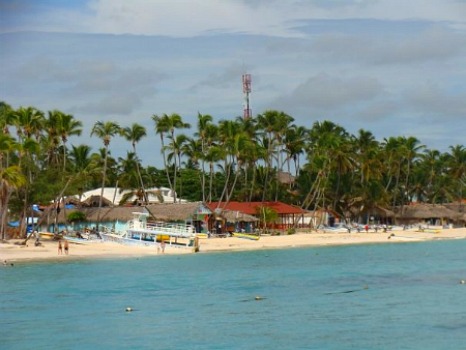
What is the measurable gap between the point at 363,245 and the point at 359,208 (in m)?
26.3

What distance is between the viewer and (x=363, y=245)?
7612cm

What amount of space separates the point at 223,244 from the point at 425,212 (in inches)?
1753

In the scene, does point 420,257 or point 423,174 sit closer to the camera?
point 420,257

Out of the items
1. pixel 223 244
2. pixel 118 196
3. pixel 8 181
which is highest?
pixel 118 196

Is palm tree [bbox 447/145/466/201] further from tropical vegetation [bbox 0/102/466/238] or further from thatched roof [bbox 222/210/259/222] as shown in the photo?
thatched roof [bbox 222/210/259/222]

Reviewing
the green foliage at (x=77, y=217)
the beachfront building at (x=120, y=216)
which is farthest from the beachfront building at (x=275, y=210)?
the green foliage at (x=77, y=217)

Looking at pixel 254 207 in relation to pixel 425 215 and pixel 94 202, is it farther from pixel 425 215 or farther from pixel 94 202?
pixel 425 215

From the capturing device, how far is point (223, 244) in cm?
7012

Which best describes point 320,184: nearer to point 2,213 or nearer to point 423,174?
point 423,174

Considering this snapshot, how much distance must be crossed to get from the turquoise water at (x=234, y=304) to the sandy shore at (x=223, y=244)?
158 inches

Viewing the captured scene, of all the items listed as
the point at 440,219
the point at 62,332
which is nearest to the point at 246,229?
the point at 440,219

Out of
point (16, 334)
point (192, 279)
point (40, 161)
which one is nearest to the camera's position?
point (16, 334)

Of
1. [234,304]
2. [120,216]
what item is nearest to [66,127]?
[120,216]

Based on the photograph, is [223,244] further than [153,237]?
Yes
